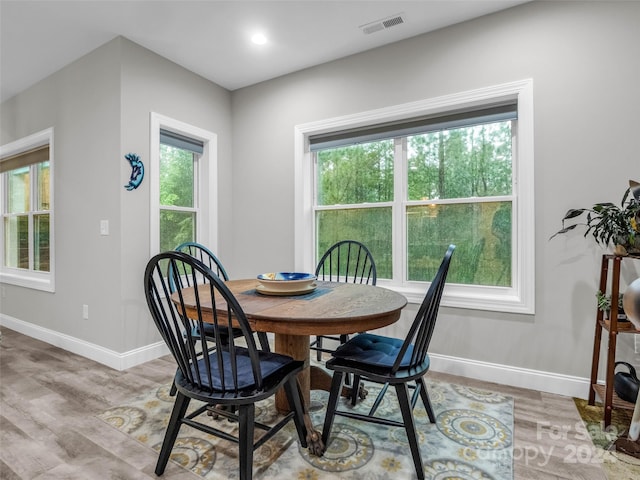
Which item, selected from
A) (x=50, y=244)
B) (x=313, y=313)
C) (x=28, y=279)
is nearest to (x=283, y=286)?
(x=313, y=313)

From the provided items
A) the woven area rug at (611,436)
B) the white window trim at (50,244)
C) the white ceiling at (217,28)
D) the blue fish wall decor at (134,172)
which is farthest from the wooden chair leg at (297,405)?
the white window trim at (50,244)

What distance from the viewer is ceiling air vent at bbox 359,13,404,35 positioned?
2.52m

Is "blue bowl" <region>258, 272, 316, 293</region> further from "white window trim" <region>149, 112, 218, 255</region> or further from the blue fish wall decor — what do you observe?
"white window trim" <region>149, 112, 218, 255</region>

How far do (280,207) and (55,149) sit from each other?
7.15ft

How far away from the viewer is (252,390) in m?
1.35

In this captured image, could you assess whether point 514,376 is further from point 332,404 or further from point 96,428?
point 96,428

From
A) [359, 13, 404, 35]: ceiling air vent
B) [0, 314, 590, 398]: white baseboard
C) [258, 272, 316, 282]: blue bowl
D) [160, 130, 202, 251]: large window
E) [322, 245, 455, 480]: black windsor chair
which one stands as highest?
[359, 13, 404, 35]: ceiling air vent

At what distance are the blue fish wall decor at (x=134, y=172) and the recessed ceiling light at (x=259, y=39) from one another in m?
1.33

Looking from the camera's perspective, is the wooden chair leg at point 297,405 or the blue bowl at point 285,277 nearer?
the wooden chair leg at point 297,405

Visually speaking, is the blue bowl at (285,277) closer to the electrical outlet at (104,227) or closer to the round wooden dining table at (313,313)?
the round wooden dining table at (313,313)

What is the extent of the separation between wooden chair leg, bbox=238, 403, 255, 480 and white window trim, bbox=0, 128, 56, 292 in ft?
9.82

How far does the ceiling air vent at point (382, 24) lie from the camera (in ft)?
8.28

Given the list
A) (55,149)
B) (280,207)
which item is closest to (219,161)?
(280,207)

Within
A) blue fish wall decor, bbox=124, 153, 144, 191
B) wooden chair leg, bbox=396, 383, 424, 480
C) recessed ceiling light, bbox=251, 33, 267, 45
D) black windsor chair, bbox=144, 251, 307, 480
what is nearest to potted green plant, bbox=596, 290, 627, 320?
wooden chair leg, bbox=396, 383, 424, 480
